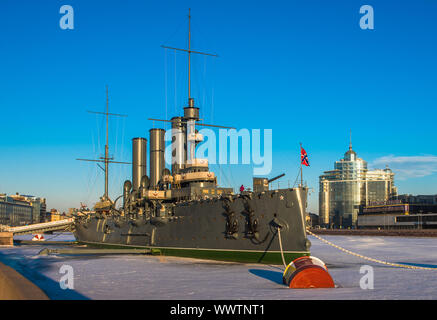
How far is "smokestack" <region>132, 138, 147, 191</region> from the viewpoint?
156ft

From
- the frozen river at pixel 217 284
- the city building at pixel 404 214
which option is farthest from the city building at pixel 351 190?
the frozen river at pixel 217 284

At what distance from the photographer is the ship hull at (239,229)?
77.0 ft

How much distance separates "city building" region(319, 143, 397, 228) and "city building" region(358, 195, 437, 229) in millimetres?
46857

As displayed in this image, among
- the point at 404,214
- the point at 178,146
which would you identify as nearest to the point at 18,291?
the point at 178,146

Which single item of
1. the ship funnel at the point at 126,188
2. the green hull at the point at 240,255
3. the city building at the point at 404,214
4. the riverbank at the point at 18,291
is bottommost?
the city building at the point at 404,214

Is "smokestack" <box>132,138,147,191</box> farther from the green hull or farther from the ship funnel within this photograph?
the green hull

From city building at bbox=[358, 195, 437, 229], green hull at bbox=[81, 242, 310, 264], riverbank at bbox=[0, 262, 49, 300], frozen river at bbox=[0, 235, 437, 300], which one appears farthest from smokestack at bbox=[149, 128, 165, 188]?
city building at bbox=[358, 195, 437, 229]

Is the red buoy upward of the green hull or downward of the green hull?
upward

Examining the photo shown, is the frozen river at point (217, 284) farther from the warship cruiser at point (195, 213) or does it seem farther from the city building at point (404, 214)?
the city building at point (404, 214)

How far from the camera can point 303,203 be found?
23703 millimetres

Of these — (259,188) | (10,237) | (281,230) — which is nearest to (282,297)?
(281,230)

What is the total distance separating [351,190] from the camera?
190375 millimetres

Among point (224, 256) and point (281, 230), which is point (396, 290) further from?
point (224, 256)
